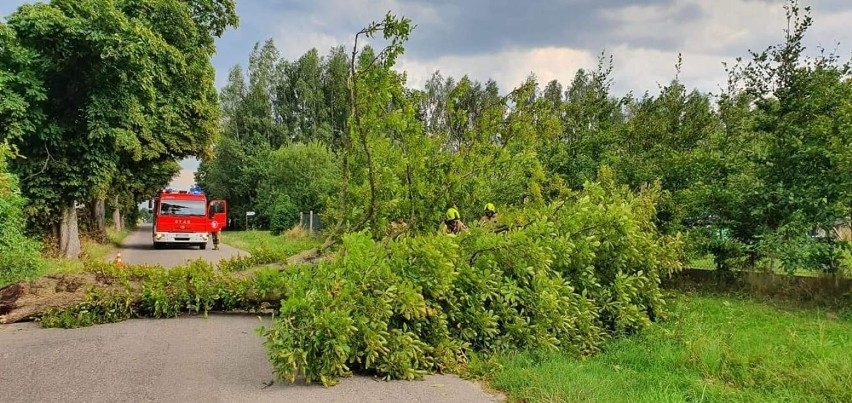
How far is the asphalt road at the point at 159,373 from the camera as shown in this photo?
4957 mm

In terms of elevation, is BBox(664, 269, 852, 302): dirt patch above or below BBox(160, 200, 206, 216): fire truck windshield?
below

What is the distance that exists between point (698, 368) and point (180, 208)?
2396 centimetres

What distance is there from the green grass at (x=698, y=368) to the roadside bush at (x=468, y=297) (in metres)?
0.42

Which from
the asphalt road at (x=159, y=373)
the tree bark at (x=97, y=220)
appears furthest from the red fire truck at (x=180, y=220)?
the asphalt road at (x=159, y=373)

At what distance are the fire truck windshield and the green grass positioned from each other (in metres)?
22.3

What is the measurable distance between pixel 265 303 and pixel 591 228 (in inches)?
194

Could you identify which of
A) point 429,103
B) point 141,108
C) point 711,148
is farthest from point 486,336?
point 429,103

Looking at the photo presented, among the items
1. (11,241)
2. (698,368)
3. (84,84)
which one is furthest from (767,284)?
(84,84)

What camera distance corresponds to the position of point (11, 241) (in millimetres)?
10359

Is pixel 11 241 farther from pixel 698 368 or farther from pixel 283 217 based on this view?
pixel 283 217

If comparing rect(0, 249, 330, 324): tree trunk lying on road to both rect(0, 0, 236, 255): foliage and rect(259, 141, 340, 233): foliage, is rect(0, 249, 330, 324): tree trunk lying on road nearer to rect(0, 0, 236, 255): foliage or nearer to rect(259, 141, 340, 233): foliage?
rect(0, 0, 236, 255): foliage

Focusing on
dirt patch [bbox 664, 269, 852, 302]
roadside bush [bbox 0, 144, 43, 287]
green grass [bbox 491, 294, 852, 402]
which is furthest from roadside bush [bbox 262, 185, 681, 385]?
roadside bush [bbox 0, 144, 43, 287]

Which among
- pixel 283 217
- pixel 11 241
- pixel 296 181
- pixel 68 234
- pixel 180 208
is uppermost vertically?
pixel 296 181

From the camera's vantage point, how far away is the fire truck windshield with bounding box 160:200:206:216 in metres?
25.1
